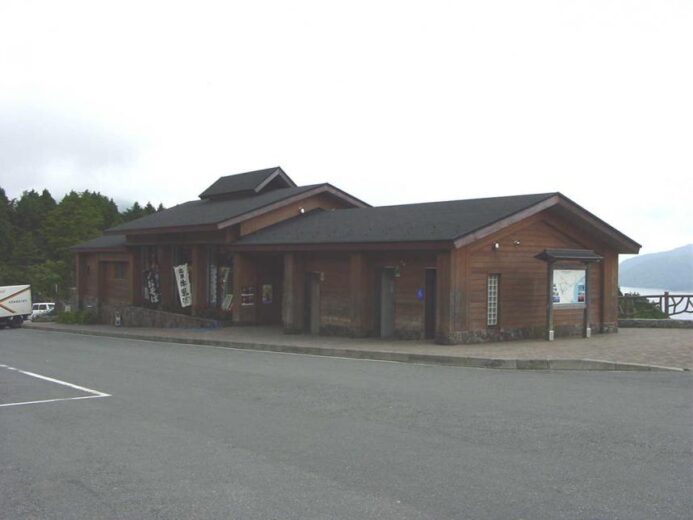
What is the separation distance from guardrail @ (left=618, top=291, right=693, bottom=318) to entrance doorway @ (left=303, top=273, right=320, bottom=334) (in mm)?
11758

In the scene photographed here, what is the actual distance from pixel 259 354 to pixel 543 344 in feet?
23.9

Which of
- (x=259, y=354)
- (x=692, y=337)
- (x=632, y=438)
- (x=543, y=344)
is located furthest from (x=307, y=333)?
(x=632, y=438)

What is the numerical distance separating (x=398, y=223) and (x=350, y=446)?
1367 centimetres

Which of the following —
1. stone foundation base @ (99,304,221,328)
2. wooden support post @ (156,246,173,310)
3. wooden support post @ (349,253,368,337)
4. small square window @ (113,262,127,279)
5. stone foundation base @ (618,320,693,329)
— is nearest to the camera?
wooden support post @ (349,253,368,337)

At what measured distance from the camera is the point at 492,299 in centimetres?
1794

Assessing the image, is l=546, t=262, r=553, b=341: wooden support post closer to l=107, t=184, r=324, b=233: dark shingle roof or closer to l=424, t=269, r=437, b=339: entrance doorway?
l=424, t=269, r=437, b=339: entrance doorway

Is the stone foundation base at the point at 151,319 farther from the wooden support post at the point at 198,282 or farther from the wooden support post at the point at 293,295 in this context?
the wooden support post at the point at 293,295

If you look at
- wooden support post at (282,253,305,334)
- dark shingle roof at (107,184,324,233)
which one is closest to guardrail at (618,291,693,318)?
wooden support post at (282,253,305,334)

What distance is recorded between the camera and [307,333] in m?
21.5

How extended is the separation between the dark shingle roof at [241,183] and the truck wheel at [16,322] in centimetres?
1309

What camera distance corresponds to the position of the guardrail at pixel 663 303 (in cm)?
2359

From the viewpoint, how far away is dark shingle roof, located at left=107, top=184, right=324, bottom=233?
2489 centimetres

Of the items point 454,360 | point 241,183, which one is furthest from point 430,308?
point 241,183

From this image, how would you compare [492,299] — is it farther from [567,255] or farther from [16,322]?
[16,322]
